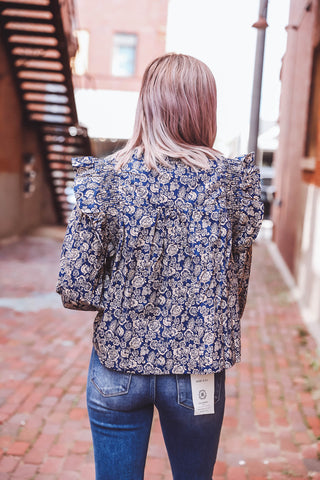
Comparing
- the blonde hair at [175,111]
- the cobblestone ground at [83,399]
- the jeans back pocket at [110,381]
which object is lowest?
the cobblestone ground at [83,399]

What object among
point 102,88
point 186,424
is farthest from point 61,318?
point 102,88

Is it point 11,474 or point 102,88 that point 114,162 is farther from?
point 102,88

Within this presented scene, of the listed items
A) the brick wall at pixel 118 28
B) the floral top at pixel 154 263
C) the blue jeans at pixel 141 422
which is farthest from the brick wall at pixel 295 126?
the brick wall at pixel 118 28

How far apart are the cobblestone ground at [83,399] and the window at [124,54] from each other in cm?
1487

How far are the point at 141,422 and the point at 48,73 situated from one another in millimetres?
10483

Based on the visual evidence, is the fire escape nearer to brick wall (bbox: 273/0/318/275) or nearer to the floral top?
brick wall (bbox: 273/0/318/275)

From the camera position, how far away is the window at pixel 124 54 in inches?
798

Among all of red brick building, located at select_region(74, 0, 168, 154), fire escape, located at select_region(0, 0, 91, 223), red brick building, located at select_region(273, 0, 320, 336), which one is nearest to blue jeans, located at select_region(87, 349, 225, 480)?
red brick building, located at select_region(273, 0, 320, 336)

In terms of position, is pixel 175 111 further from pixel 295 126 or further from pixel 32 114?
pixel 32 114

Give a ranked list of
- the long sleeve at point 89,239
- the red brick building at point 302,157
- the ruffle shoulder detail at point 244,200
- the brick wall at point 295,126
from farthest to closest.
A: the brick wall at point 295,126, the red brick building at point 302,157, the ruffle shoulder detail at point 244,200, the long sleeve at point 89,239

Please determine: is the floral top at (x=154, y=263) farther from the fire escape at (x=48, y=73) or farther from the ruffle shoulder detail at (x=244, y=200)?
the fire escape at (x=48, y=73)

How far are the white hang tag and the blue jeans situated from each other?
1 centimetres

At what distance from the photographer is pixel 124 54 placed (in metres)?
20.5

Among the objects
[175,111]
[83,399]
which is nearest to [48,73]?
[83,399]
